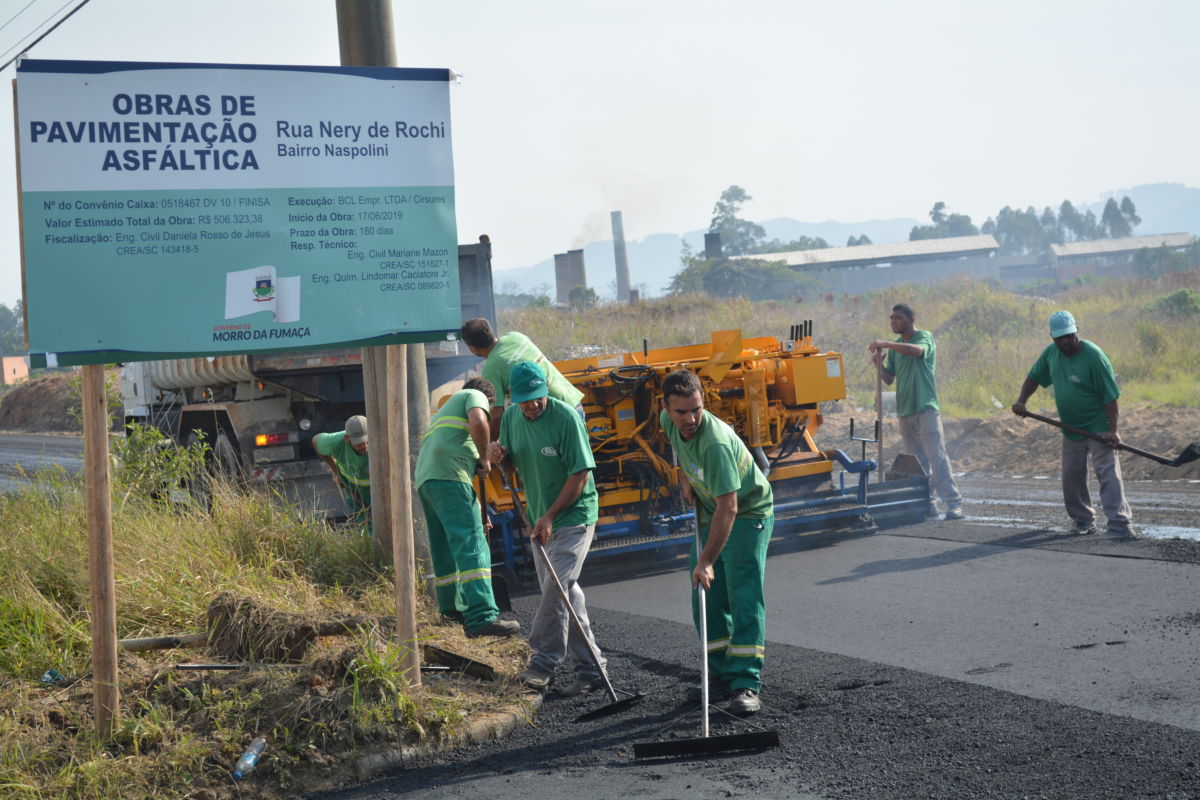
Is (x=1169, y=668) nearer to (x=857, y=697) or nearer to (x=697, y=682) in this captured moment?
(x=857, y=697)

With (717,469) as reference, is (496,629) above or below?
below

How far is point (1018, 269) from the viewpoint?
82375 mm

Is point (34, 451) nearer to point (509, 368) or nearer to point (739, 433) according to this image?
point (739, 433)

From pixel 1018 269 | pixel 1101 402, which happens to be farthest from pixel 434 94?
pixel 1018 269

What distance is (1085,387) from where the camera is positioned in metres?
9.07

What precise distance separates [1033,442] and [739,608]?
10466mm

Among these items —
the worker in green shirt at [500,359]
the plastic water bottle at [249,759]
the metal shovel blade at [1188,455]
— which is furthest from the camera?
the metal shovel blade at [1188,455]

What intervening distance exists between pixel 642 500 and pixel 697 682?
3.40 metres

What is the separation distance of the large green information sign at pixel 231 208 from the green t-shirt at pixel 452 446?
129 centimetres

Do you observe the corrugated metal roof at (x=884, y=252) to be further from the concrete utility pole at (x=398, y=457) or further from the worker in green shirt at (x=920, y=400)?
the concrete utility pole at (x=398, y=457)

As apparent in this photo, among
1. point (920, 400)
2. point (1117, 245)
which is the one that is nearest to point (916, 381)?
point (920, 400)

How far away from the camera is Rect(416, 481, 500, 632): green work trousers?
648cm

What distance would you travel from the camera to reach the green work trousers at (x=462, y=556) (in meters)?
6.48

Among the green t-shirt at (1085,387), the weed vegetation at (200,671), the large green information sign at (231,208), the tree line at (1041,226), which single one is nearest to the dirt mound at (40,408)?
the weed vegetation at (200,671)
